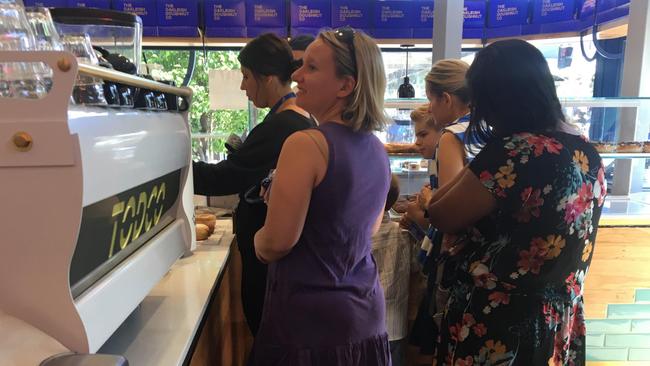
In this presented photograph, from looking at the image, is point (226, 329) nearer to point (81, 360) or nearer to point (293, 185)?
point (293, 185)

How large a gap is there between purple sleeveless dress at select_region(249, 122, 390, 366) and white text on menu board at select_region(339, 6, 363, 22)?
12.0 feet

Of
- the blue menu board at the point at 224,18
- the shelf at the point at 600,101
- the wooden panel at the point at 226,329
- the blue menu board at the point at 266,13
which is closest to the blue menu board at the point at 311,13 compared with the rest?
the blue menu board at the point at 266,13

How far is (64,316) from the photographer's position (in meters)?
0.64

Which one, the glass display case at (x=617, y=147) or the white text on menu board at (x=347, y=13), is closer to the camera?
the glass display case at (x=617, y=147)

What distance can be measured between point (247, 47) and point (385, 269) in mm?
1096

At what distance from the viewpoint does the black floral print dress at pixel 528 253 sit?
1.27 m

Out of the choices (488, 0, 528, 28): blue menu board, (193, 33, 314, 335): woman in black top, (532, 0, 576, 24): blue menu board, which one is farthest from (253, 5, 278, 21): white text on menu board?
(193, 33, 314, 335): woman in black top

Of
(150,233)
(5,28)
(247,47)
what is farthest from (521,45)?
(5,28)

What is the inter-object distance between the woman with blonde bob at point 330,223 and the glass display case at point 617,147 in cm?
149

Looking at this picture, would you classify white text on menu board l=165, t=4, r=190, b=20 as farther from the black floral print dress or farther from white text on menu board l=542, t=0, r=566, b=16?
the black floral print dress

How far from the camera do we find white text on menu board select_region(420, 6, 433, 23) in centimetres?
461

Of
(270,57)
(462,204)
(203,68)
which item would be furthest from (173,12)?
(462,204)

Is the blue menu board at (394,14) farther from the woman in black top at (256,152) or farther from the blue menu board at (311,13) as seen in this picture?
the woman in black top at (256,152)

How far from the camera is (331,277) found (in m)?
1.15
